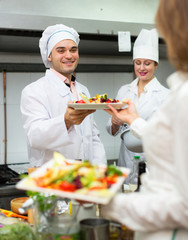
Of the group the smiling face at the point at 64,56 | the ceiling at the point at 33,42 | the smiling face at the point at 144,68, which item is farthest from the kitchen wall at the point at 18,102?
the smiling face at the point at 64,56

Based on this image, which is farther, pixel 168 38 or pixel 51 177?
pixel 51 177

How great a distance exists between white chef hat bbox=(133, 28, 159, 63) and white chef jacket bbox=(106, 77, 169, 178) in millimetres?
212

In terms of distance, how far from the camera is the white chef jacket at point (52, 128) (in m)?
1.93

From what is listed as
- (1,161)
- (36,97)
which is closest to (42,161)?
(36,97)

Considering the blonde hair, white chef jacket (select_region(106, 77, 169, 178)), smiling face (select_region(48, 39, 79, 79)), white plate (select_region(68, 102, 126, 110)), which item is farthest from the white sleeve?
white chef jacket (select_region(106, 77, 169, 178))

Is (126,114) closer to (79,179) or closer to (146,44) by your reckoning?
(79,179)

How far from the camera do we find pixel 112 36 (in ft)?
8.38

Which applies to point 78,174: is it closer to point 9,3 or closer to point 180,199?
point 180,199

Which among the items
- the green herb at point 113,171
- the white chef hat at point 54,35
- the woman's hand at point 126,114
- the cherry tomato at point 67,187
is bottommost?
the cherry tomato at point 67,187

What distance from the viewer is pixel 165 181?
0.90 meters

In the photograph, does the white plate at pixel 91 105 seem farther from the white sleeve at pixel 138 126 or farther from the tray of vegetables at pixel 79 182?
the tray of vegetables at pixel 79 182

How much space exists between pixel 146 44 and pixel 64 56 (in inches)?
29.0

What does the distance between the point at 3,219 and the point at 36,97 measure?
2.64 feet

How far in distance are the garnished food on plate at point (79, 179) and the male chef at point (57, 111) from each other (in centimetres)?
87
